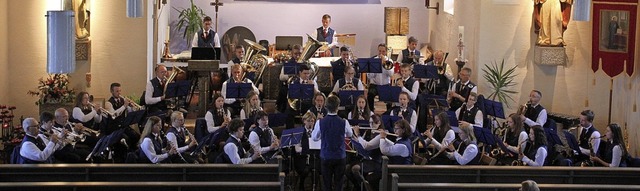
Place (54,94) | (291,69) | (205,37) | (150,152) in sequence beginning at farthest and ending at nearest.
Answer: (205,37), (54,94), (291,69), (150,152)

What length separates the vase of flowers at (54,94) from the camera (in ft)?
53.2

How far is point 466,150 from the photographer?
12797 millimetres

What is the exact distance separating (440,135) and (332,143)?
1.47 meters

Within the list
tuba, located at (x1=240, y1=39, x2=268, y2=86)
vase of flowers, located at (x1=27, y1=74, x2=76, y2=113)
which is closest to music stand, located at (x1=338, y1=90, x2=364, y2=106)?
tuba, located at (x1=240, y1=39, x2=268, y2=86)

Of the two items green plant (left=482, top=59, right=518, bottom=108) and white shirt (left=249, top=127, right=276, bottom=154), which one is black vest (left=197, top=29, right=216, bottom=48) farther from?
white shirt (left=249, top=127, right=276, bottom=154)

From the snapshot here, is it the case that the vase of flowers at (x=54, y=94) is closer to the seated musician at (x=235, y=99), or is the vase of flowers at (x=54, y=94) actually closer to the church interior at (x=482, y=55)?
the church interior at (x=482, y=55)

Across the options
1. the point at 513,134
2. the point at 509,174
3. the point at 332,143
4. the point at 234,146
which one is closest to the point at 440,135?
the point at 513,134

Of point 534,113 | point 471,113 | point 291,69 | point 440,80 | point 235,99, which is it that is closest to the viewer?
point 471,113

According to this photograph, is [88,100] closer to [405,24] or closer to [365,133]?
[365,133]

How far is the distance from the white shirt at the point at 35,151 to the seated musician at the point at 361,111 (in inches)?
148

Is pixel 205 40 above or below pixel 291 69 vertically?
above

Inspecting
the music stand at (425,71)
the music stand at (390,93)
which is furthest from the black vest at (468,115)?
the music stand at (425,71)

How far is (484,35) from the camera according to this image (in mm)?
17094

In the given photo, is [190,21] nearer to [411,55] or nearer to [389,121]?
[411,55]
